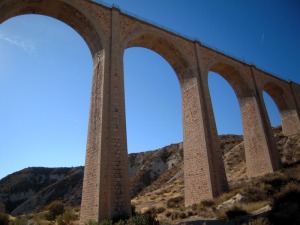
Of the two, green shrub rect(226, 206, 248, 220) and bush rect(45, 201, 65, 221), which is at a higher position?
bush rect(45, 201, 65, 221)

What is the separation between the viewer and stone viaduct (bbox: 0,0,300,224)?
35.9 ft

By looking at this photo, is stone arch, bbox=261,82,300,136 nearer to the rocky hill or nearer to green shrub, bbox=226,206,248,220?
the rocky hill

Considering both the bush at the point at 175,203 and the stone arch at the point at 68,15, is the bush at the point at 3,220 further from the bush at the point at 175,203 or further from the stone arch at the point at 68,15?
the bush at the point at 175,203

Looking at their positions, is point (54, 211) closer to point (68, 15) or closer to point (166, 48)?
point (68, 15)

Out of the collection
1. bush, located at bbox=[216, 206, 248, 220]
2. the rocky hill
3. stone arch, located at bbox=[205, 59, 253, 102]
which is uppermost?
stone arch, located at bbox=[205, 59, 253, 102]

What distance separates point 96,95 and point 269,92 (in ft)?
69.8

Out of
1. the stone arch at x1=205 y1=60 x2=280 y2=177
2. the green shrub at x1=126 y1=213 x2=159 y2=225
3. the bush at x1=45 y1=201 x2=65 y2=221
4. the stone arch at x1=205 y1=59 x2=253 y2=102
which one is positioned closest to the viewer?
the green shrub at x1=126 y1=213 x2=159 y2=225

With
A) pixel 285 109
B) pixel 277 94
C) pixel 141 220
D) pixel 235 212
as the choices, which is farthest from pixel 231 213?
pixel 285 109

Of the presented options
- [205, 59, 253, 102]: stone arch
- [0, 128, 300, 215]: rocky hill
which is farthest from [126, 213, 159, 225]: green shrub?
[0, 128, 300, 215]: rocky hill

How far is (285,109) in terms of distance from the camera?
90.7ft

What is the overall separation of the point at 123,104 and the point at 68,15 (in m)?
6.06

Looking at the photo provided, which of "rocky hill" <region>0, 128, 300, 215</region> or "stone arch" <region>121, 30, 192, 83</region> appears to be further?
"rocky hill" <region>0, 128, 300, 215</region>

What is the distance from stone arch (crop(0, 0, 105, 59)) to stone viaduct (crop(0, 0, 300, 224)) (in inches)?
1.9

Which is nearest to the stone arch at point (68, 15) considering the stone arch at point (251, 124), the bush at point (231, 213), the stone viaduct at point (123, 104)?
the stone viaduct at point (123, 104)
